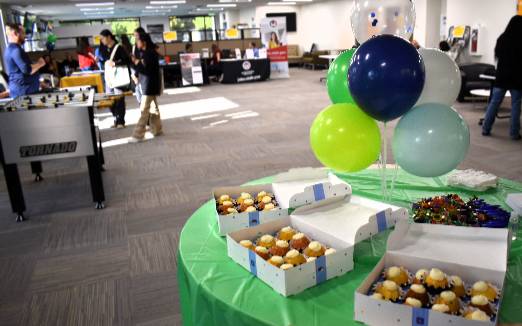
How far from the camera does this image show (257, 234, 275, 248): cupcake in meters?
1.39

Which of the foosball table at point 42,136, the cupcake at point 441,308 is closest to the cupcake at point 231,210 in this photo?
the cupcake at point 441,308

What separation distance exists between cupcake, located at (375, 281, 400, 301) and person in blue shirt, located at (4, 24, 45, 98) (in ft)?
18.5

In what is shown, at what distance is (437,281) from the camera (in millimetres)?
1127

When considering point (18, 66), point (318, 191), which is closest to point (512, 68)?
point (318, 191)

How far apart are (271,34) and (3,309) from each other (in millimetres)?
13586

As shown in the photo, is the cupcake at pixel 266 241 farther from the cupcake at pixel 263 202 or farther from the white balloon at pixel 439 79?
the white balloon at pixel 439 79

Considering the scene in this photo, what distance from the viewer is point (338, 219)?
1.55 metres

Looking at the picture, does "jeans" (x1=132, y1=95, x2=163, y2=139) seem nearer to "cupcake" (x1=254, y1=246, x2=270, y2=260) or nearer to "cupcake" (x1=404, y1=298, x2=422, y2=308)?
"cupcake" (x1=254, y1=246, x2=270, y2=260)

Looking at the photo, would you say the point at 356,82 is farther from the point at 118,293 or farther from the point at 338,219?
the point at 118,293

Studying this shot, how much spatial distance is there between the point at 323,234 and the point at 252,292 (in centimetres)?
34

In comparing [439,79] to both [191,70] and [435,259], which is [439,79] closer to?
[435,259]

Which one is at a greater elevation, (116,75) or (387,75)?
(387,75)

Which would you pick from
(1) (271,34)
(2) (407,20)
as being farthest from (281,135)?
(1) (271,34)

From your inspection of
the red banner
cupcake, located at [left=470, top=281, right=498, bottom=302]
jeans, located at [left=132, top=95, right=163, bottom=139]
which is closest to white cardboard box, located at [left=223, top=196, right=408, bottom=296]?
cupcake, located at [left=470, top=281, right=498, bottom=302]
